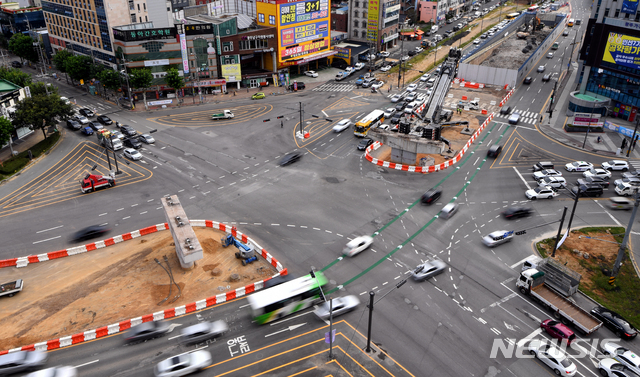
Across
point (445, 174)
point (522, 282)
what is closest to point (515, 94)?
point (445, 174)

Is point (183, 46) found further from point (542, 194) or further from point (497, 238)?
point (497, 238)

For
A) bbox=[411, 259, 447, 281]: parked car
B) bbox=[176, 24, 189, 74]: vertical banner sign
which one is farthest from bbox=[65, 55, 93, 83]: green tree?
bbox=[411, 259, 447, 281]: parked car

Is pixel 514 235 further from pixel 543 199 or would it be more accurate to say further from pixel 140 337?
pixel 140 337

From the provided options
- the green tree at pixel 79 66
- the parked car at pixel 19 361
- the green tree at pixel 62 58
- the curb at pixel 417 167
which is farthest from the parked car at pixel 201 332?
the green tree at pixel 62 58

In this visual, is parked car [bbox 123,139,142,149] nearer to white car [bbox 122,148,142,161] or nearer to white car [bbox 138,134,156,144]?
white car [bbox 138,134,156,144]

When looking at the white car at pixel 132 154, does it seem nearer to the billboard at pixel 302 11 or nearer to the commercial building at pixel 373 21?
the billboard at pixel 302 11

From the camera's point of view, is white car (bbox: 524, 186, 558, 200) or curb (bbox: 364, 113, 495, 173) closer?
white car (bbox: 524, 186, 558, 200)

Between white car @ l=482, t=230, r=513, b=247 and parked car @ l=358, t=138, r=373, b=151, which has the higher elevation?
parked car @ l=358, t=138, r=373, b=151

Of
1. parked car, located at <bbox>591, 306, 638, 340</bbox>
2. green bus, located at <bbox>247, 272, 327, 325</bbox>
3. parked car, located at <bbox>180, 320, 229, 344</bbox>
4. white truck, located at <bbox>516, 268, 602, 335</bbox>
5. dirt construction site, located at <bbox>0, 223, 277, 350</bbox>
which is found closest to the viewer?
parked car, located at <bbox>180, 320, 229, 344</bbox>
